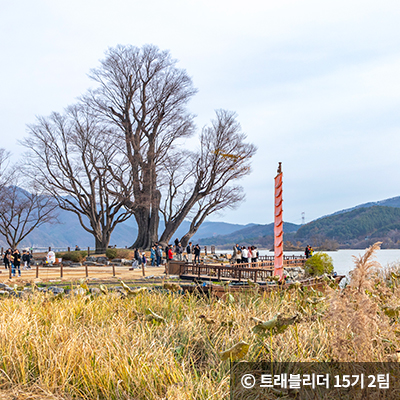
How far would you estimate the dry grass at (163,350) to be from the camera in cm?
332

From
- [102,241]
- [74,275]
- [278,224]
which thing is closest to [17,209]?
[102,241]

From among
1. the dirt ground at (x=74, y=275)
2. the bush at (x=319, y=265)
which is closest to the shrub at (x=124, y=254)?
the dirt ground at (x=74, y=275)

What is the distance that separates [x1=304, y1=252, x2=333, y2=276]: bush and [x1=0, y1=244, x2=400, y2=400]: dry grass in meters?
16.3

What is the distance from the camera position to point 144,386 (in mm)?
3264

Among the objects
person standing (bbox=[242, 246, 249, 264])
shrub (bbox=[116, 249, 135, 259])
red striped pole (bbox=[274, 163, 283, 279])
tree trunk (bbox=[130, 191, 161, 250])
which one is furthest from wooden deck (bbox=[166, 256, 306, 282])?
tree trunk (bbox=[130, 191, 161, 250])

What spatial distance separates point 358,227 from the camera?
106m

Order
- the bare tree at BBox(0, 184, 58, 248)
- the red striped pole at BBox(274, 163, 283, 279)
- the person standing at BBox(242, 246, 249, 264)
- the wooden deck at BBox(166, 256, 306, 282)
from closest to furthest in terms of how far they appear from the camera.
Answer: the red striped pole at BBox(274, 163, 283, 279)
the wooden deck at BBox(166, 256, 306, 282)
the person standing at BBox(242, 246, 249, 264)
the bare tree at BBox(0, 184, 58, 248)

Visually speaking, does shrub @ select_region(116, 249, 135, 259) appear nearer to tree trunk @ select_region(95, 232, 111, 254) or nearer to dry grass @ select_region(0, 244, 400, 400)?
tree trunk @ select_region(95, 232, 111, 254)

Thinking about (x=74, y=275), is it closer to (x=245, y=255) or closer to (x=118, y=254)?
Result: (x=245, y=255)

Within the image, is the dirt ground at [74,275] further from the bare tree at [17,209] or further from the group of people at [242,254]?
the bare tree at [17,209]

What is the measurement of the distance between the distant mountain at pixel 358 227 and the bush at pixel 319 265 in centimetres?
7898

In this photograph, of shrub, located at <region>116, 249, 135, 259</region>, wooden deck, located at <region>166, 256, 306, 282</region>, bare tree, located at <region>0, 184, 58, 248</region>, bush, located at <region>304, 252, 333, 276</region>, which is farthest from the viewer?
bare tree, located at <region>0, 184, 58, 248</region>

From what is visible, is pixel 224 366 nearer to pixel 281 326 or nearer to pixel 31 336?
pixel 281 326

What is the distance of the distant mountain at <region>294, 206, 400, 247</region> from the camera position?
326 feet
